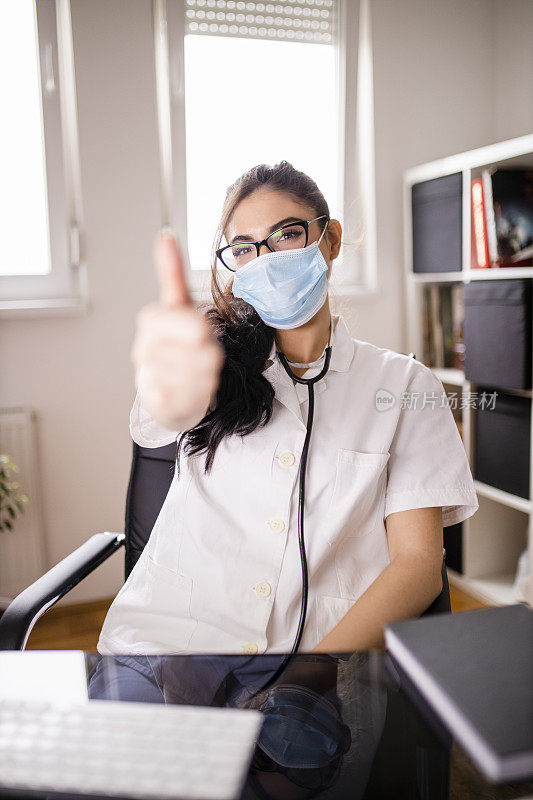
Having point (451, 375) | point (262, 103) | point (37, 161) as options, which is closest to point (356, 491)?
point (451, 375)

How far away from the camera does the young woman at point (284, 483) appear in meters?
1.03

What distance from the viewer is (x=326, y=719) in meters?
0.69

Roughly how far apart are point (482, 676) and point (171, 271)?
41 centimetres

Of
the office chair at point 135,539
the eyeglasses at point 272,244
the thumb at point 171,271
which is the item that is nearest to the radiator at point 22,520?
the office chair at point 135,539

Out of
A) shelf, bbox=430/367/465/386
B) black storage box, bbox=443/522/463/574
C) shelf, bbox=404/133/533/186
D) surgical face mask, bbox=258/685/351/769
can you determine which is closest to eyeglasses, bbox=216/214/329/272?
surgical face mask, bbox=258/685/351/769

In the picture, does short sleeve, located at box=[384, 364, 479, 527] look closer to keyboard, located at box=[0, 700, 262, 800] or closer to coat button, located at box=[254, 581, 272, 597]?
coat button, located at box=[254, 581, 272, 597]

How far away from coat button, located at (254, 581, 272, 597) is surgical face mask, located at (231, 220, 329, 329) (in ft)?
1.40

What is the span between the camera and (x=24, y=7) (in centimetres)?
199

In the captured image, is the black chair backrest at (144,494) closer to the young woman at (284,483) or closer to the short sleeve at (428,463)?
the young woman at (284,483)

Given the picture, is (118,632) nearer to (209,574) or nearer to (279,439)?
(209,574)

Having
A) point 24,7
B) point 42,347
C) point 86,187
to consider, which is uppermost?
point 24,7

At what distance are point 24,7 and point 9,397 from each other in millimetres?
1193

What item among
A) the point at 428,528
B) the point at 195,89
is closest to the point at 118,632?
the point at 428,528

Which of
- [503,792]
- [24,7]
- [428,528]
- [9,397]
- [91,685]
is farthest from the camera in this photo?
[9,397]
